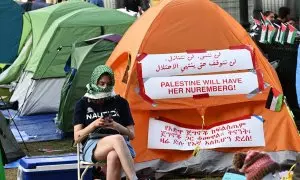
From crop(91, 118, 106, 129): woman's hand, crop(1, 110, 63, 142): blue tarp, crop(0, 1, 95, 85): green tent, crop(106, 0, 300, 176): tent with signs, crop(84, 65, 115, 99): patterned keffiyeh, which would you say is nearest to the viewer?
crop(91, 118, 106, 129): woman's hand

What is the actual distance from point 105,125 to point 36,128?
454 centimetres

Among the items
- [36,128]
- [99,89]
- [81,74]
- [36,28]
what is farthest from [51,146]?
[36,28]

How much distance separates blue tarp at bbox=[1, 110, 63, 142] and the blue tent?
322 centimetres

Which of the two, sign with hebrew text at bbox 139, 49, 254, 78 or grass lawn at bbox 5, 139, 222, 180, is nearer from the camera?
sign with hebrew text at bbox 139, 49, 254, 78

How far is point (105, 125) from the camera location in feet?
22.3

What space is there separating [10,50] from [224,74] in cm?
835

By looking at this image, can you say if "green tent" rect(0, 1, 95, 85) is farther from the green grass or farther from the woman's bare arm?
the woman's bare arm

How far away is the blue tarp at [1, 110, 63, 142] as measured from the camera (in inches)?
410

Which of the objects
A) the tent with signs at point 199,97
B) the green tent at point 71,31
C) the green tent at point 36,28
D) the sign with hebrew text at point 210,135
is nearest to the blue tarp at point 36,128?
the green tent at point 71,31

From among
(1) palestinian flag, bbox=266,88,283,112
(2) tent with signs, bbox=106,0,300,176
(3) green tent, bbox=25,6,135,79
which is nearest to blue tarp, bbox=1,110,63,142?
(3) green tent, bbox=25,6,135,79

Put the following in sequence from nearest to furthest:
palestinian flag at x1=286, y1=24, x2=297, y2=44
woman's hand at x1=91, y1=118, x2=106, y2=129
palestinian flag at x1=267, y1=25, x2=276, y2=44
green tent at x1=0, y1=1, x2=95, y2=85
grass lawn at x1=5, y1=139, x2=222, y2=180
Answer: woman's hand at x1=91, y1=118, x2=106, y2=129
grass lawn at x1=5, y1=139, x2=222, y2=180
palestinian flag at x1=286, y1=24, x2=297, y2=44
palestinian flag at x1=267, y1=25, x2=276, y2=44
green tent at x1=0, y1=1, x2=95, y2=85

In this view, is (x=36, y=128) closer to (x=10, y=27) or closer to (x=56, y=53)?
(x=56, y=53)

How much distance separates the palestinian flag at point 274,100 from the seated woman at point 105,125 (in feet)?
5.87

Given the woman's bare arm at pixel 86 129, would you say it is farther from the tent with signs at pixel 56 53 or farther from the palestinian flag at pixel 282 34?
the tent with signs at pixel 56 53
